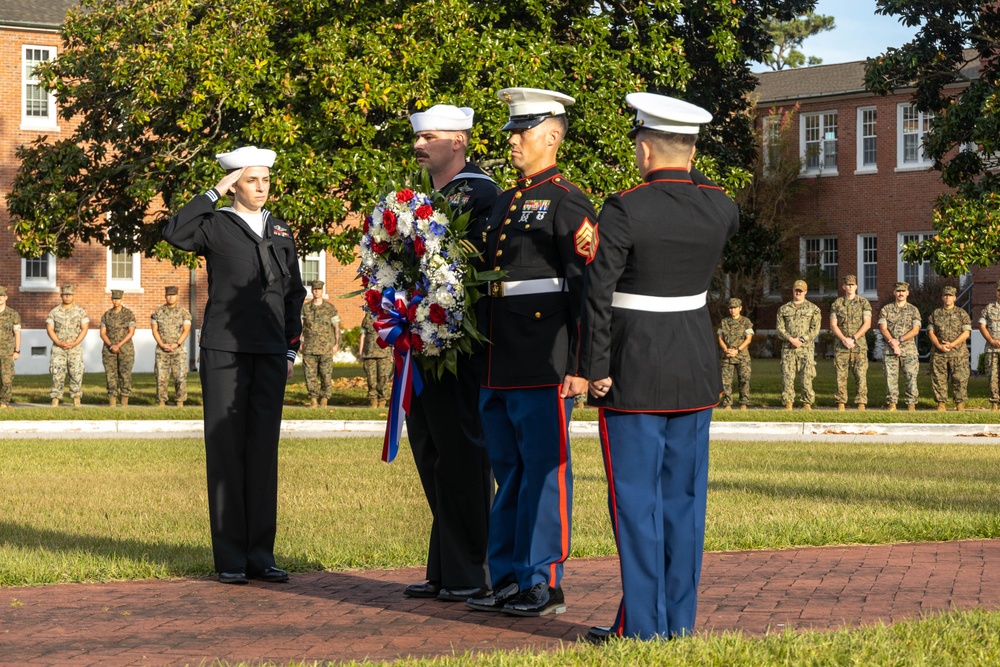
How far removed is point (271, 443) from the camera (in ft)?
25.5

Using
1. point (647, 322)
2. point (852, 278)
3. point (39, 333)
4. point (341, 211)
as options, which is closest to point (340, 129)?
point (341, 211)

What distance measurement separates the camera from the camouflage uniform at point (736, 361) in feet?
77.4

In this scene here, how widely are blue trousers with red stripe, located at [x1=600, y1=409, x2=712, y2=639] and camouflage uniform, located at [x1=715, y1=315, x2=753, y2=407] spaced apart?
58.7ft

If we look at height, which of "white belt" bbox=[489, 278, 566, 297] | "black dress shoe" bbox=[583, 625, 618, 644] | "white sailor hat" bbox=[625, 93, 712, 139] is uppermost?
"white sailor hat" bbox=[625, 93, 712, 139]

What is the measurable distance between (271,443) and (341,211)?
13999mm

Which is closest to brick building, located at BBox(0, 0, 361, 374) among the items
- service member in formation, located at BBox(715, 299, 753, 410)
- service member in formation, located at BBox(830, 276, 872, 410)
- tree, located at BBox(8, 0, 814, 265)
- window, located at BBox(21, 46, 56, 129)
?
window, located at BBox(21, 46, 56, 129)

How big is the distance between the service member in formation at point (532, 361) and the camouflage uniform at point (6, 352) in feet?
62.2

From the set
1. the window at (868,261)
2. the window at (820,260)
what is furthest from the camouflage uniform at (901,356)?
the window at (868,261)

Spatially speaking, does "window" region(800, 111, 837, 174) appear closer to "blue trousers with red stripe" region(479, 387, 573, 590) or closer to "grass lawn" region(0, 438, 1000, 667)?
"grass lawn" region(0, 438, 1000, 667)

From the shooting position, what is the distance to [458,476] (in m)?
6.95

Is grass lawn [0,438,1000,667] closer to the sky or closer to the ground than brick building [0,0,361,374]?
closer to the ground

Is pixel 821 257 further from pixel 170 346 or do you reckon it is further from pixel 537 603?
pixel 537 603

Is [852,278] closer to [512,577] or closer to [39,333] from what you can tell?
[512,577]

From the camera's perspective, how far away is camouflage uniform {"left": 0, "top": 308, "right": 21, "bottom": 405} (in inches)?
931
